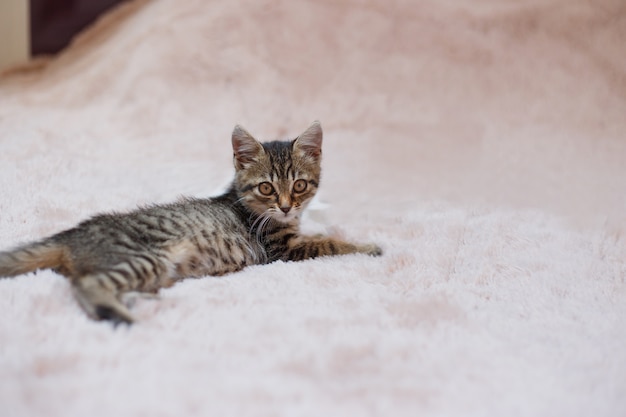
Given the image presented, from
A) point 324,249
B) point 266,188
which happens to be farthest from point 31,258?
point 324,249

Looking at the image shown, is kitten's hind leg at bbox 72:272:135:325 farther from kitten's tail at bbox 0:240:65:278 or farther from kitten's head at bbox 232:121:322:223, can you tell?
kitten's head at bbox 232:121:322:223

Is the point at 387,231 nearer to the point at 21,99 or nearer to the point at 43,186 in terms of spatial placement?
the point at 43,186

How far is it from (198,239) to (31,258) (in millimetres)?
371

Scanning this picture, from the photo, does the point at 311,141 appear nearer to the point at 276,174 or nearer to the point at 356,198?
the point at 276,174

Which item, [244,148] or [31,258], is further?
[244,148]

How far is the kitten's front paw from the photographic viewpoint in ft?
5.09

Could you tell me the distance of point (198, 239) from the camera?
140 cm

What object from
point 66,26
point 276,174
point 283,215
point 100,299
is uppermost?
point 66,26

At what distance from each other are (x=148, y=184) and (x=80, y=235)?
73cm

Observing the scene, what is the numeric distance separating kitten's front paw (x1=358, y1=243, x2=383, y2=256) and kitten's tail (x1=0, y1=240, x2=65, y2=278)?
756 millimetres

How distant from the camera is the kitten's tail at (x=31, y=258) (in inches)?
47.3

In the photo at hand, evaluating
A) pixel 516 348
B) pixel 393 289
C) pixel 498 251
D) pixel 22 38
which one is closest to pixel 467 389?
pixel 516 348

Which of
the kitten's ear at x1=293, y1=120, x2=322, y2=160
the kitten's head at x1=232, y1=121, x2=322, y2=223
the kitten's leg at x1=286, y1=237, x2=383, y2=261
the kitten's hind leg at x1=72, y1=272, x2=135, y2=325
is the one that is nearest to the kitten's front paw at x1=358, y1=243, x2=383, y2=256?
the kitten's leg at x1=286, y1=237, x2=383, y2=261

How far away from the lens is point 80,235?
1267 millimetres
